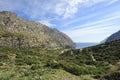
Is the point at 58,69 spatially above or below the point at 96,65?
above

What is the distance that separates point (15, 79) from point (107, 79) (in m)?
10.0

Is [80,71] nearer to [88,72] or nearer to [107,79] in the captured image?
[88,72]

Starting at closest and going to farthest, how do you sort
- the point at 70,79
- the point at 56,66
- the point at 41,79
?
the point at 41,79 < the point at 70,79 < the point at 56,66

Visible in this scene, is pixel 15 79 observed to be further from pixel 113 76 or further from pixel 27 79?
pixel 113 76

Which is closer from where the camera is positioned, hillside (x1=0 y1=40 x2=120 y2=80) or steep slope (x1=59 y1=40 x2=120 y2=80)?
hillside (x1=0 y1=40 x2=120 y2=80)

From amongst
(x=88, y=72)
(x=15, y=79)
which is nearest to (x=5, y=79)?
(x=15, y=79)

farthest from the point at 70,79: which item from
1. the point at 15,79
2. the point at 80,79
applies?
the point at 15,79

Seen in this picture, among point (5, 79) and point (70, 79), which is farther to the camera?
point (70, 79)

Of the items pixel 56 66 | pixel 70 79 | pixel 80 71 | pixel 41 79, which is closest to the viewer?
pixel 41 79

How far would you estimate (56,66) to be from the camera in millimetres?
34188

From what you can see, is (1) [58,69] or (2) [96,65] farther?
(2) [96,65]

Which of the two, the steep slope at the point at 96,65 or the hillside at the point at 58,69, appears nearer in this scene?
the hillside at the point at 58,69

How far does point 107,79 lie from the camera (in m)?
25.2

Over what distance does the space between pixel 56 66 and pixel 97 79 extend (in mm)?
8478
